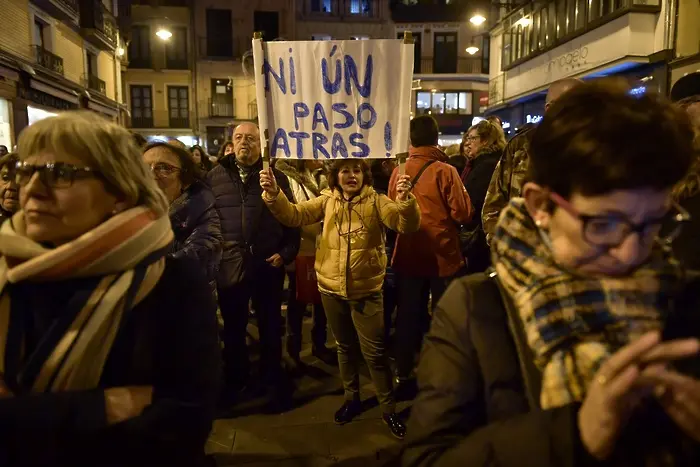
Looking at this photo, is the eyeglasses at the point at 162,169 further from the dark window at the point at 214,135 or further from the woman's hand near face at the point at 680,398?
the dark window at the point at 214,135

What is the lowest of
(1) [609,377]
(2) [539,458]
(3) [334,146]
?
(2) [539,458]

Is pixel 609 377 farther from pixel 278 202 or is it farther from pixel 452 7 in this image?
pixel 452 7

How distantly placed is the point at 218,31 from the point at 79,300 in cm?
3707

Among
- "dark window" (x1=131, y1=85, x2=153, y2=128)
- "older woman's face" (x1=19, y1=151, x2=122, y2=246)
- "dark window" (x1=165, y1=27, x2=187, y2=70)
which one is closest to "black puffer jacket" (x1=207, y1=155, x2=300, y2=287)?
"older woman's face" (x1=19, y1=151, x2=122, y2=246)

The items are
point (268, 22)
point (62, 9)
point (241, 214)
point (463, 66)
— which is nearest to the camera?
point (241, 214)

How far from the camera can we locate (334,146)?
3.83m

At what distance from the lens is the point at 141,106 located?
116 feet

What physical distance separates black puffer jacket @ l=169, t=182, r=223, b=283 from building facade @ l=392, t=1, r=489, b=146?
30.9 m

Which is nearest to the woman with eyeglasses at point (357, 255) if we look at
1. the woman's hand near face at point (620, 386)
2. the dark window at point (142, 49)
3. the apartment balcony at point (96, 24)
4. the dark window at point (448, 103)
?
the woman's hand near face at point (620, 386)

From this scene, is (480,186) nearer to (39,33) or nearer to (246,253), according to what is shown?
(246,253)

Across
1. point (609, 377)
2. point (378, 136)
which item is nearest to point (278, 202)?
point (378, 136)

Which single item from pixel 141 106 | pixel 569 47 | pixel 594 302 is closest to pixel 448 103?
pixel 569 47

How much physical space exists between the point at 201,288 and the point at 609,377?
120 centimetres

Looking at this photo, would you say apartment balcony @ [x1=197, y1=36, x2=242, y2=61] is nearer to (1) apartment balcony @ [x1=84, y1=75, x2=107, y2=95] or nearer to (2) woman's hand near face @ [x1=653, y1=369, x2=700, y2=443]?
(1) apartment balcony @ [x1=84, y1=75, x2=107, y2=95]
